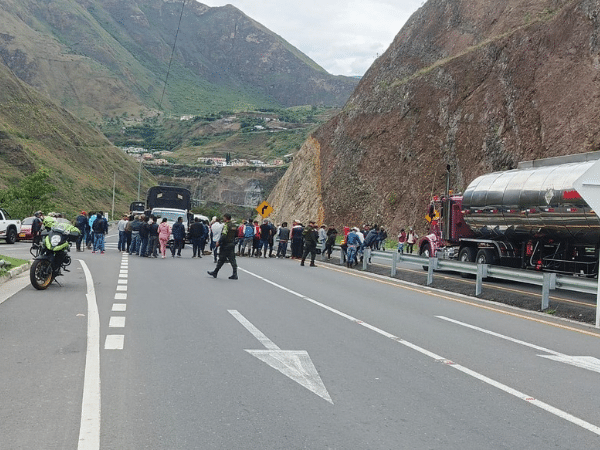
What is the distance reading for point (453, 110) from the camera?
51.5 m

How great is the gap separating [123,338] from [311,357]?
8.39 ft

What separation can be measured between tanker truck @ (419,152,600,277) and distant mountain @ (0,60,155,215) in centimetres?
5906

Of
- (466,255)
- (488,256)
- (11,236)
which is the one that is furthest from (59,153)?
(488,256)

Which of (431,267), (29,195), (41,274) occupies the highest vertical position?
(29,195)

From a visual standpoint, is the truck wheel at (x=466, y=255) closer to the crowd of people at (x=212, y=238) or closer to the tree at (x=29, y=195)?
the crowd of people at (x=212, y=238)

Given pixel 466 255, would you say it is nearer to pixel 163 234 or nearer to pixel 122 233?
pixel 163 234

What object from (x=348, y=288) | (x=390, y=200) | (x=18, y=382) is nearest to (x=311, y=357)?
(x=18, y=382)

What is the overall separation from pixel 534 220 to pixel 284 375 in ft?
46.8

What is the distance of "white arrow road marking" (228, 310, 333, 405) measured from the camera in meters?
7.19

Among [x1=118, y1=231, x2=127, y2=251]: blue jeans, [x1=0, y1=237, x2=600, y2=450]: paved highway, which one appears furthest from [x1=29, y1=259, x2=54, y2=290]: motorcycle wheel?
[x1=118, y1=231, x2=127, y2=251]: blue jeans

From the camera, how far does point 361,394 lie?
693 centimetres

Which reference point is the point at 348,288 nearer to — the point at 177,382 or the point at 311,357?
the point at 311,357

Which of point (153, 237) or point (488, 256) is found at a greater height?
point (488, 256)

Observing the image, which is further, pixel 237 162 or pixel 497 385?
pixel 237 162
